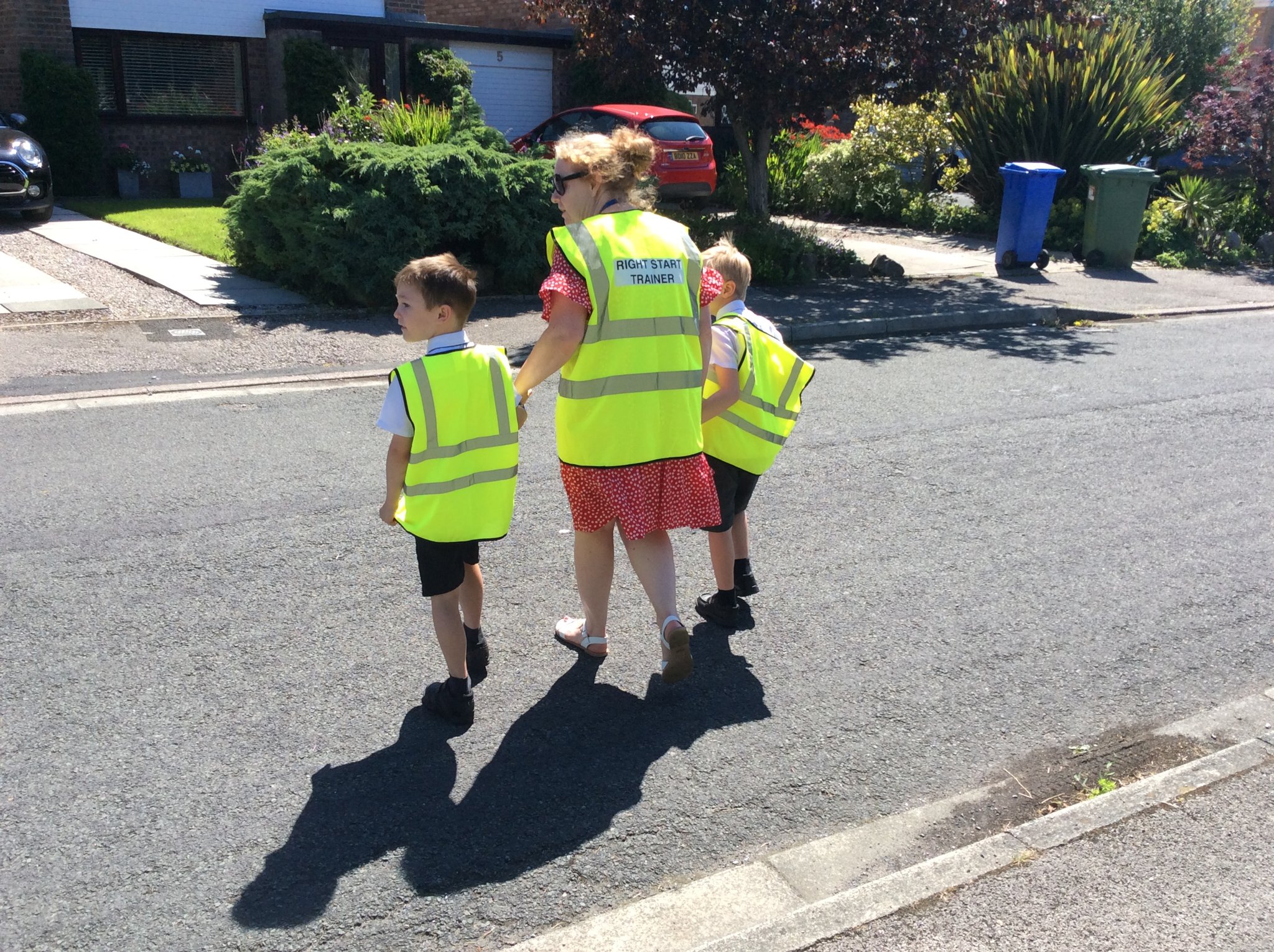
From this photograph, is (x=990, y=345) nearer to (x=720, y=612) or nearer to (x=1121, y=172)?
(x=1121, y=172)

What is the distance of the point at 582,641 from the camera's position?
4.18 m

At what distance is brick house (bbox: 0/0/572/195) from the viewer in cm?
1797

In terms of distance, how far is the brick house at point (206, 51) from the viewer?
59.0 ft

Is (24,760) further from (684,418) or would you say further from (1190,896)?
(1190,896)

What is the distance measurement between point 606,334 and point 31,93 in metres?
17.4

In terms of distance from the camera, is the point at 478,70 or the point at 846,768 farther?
the point at 478,70

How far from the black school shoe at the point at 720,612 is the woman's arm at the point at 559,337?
1.40m

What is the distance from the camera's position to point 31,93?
1734 cm

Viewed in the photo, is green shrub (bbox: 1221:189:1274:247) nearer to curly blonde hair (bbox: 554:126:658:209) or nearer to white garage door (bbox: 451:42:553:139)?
white garage door (bbox: 451:42:553:139)

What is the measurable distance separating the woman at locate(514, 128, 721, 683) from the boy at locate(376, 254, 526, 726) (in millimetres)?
212

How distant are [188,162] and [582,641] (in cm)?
1751

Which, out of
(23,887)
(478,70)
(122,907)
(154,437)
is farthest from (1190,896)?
(478,70)

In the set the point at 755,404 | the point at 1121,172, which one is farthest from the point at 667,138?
the point at 755,404

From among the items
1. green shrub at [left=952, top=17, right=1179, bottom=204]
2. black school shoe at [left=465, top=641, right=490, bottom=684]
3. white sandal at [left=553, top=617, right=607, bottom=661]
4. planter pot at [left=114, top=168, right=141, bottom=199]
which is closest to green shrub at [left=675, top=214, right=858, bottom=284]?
green shrub at [left=952, top=17, right=1179, bottom=204]
